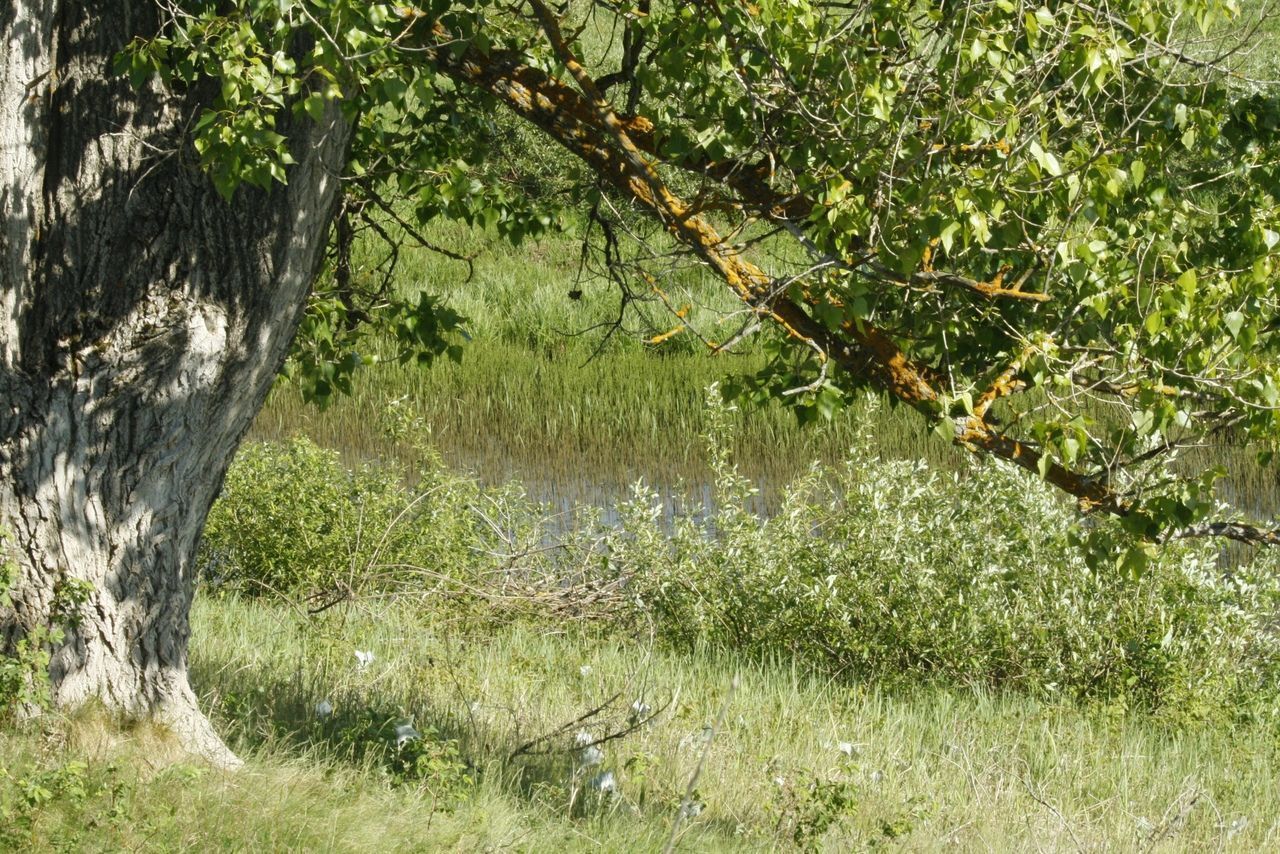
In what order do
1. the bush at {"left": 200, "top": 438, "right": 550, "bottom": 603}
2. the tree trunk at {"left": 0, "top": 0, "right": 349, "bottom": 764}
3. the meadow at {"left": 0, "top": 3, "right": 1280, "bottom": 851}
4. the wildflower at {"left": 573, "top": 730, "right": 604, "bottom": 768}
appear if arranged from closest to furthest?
the tree trunk at {"left": 0, "top": 0, "right": 349, "bottom": 764}, the meadow at {"left": 0, "top": 3, "right": 1280, "bottom": 851}, the wildflower at {"left": 573, "top": 730, "right": 604, "bottom": 768}, the bush at {"left": 200, "top": 438, "right": 550, "bottom": 603}

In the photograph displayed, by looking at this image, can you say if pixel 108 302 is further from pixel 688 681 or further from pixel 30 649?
pixel 688 681

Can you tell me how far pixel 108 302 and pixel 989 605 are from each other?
4.64 metres

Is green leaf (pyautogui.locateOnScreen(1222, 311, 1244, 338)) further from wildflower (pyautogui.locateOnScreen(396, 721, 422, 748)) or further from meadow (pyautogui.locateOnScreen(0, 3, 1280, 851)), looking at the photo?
wildflower (pyautogui.locateOnScreen(396, 721, 422, 748))

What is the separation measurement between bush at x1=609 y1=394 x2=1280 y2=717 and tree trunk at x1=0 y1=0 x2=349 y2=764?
13.1 feet

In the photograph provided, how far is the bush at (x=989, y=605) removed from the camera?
6.79 m

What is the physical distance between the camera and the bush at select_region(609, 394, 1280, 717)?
267 inches

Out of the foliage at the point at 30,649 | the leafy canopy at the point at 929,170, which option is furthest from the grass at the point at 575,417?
the foliage at the point at 30,649

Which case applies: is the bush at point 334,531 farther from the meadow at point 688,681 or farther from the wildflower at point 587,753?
the wildflower at point 587,753

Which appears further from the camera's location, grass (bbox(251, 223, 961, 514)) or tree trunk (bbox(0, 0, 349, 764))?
grass (bbox(251, 223, 961, 514))

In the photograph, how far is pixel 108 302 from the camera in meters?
3.60

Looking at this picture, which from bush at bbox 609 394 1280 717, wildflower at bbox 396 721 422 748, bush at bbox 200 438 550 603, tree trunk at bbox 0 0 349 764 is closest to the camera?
tree trunk at bbox 0 0 349 764

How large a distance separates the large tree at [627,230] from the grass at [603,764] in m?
0.49

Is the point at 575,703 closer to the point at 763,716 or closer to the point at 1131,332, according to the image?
the point at 763,716

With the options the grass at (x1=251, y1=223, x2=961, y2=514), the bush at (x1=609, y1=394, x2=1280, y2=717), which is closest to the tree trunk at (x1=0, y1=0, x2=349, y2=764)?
the bush at (x1=609, y1=394, x2=1280, y2=717)
